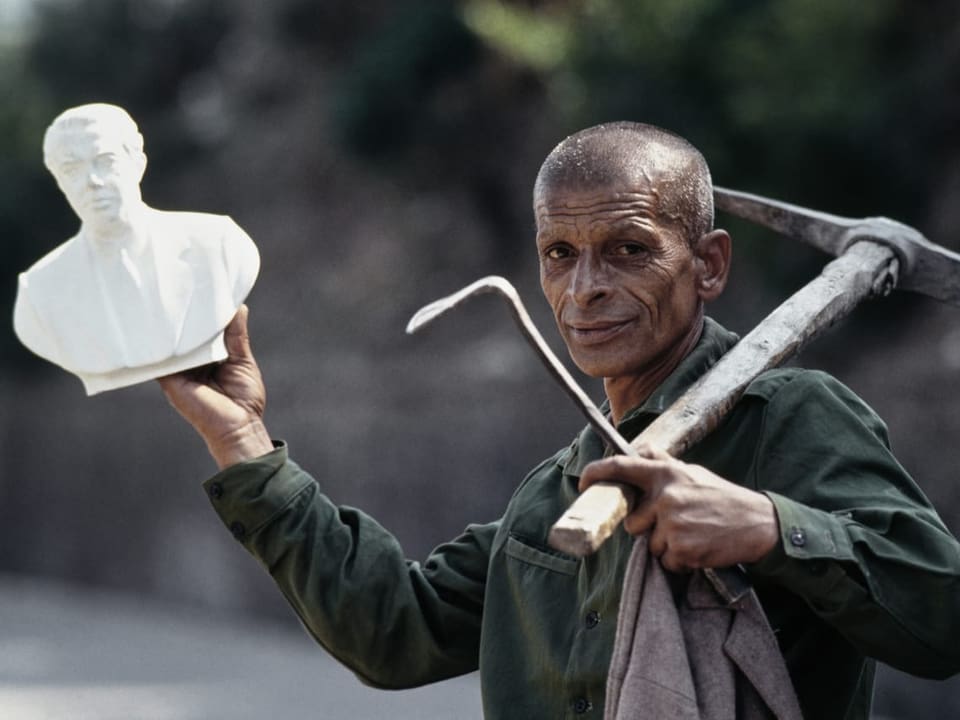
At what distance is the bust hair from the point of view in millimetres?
3648

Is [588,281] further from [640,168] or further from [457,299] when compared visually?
[457,299]

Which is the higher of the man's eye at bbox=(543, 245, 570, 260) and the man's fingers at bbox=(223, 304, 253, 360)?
the man's eye at bbox=(543, 245, 570, 260)

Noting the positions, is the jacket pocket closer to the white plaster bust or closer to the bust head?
the white plaster bust

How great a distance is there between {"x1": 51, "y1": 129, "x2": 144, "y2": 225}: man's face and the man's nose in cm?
116

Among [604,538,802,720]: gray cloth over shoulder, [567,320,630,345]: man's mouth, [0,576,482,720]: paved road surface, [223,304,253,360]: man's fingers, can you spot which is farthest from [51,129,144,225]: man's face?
[0,576,482,720]: paved road surface

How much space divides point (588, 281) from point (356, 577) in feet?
2.47

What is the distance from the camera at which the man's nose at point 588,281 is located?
2.86m

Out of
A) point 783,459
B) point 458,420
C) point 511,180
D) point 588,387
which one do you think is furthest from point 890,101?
point 783,459

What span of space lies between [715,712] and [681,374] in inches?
23.8

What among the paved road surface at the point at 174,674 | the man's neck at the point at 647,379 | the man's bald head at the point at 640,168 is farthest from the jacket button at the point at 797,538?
the paved road surface at the point at 174,674

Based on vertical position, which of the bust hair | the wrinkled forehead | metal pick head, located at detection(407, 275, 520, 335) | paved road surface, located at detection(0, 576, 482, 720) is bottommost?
paved road surface, located at detection(0, 576, 482, 720)

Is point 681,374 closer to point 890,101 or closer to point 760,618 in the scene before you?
point 760,618

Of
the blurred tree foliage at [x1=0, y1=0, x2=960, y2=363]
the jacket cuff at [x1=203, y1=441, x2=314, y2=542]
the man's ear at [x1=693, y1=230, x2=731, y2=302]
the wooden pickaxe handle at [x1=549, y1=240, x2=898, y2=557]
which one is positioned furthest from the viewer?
the blurred tree foliage at [x1=0, y1=0, x2=960, y2=363]

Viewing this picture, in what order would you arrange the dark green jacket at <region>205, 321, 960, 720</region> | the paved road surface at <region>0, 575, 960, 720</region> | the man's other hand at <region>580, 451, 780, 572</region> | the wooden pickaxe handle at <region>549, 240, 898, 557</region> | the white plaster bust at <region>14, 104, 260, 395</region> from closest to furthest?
the wooden pickaxe handle at <region>549, 240, 898, 557</region>
the man's other hand at <region>580, 451, 780, 572</region>
the dark green jacket at <region>205, 321, 960, 720</region>
the white plaster bust at <region>14, 104, 260, 395</region>
the paved road surface at <region>0, 575, 960, 720</region>
